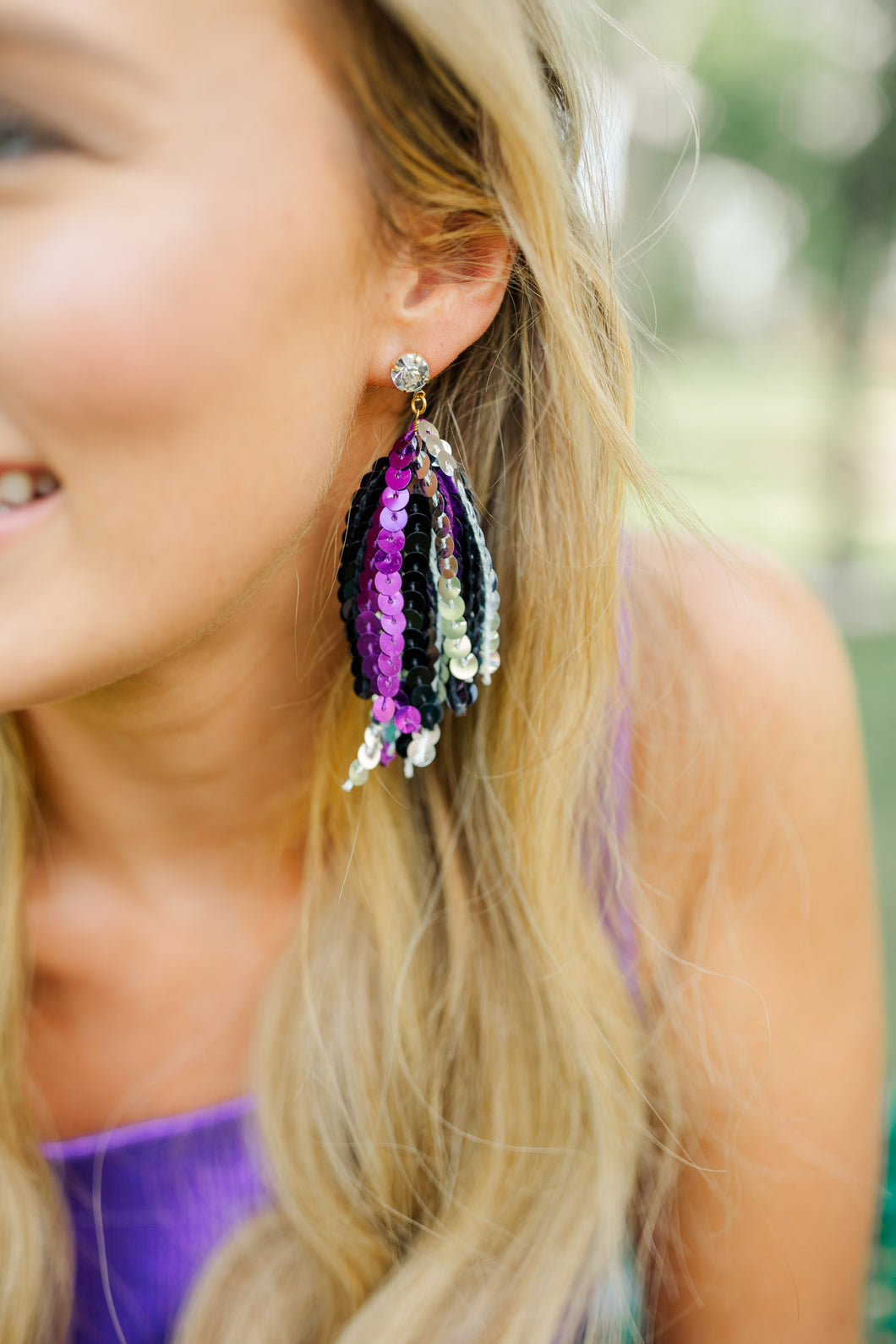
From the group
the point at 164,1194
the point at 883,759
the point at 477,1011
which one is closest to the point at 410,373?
the point at 477,1011

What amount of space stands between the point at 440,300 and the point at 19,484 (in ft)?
1.24

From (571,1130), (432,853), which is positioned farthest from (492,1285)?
(432,853)

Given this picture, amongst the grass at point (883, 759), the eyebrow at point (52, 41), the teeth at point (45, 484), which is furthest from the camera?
the grass at point (883, 759)

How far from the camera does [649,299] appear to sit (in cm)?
102

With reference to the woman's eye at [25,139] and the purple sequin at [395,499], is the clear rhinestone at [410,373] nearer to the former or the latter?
the purple sequin at [395,499]

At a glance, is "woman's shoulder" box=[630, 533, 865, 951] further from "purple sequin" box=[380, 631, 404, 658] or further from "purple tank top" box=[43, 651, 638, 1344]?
"purple sequin" box=[380, 631, 404, 658]

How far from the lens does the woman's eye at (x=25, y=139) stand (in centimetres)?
69

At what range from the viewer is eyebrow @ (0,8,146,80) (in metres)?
0.65

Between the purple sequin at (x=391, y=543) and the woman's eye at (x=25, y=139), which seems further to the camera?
the purple sequin at (x=391, y=543)

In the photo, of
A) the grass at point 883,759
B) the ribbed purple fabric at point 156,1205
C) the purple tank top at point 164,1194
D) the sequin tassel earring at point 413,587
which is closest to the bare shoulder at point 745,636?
the purple tank top at point 164,1194

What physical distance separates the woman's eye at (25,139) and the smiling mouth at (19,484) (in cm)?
20

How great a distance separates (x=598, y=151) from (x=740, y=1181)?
100cm

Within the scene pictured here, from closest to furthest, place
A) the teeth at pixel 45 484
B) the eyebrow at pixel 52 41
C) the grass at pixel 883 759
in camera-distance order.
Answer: the eyebrow at pixel 52 41, the teeth at pixel 45 484, the grass at pixel 883 759

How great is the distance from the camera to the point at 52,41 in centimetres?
66
